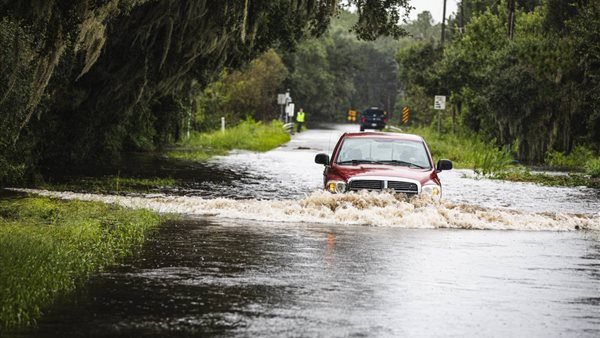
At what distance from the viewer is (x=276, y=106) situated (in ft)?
340

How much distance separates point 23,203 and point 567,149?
3467 centimetres

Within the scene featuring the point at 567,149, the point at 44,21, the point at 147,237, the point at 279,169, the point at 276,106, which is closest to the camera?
the point at 147,237

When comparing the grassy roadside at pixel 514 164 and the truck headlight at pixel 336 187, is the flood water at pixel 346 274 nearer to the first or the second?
the truck headlight at pixel 336 187

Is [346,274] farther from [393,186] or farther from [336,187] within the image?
[336,187]

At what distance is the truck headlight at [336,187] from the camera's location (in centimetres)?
1858

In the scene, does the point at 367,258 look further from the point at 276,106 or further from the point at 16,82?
the point at 276,106

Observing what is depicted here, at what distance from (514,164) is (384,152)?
24594 mm

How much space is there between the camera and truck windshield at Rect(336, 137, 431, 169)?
63.9 ft

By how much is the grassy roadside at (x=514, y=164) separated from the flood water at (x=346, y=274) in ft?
34.6

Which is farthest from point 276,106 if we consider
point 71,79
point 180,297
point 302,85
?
point 180,297

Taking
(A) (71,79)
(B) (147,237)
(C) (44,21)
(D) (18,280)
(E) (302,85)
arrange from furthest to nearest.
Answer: (E) (302,85)
(A) (71,79)
(C) (44,21)
(B) (147,237)
(D) (18,280)

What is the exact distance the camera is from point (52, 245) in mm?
12148

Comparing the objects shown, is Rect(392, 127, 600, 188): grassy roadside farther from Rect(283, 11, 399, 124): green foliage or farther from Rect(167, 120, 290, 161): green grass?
Result: Rect(283, 11, 399, 124): green foliage

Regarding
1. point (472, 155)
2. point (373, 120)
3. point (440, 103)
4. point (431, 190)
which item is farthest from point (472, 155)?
point (373, 120)
